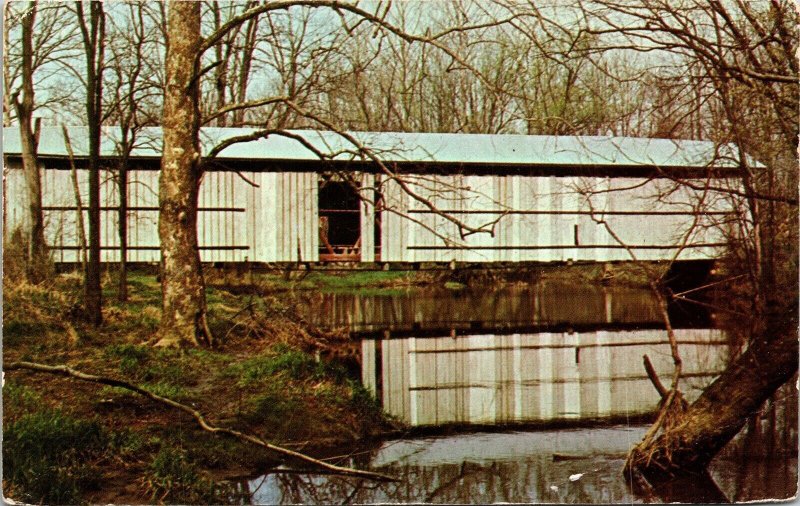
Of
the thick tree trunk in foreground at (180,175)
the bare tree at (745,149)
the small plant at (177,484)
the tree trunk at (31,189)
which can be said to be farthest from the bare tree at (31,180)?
the bare tree at (745,149)

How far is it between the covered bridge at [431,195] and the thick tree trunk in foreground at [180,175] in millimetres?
358

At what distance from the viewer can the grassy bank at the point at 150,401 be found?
5199mm

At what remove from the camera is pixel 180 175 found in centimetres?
741

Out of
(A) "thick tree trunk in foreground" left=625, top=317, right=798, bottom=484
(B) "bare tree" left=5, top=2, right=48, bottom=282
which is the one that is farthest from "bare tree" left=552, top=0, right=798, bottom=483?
(B) "bare tree" left=5, top=2, right=48, bottom=282

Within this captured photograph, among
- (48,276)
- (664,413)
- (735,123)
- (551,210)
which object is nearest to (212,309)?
(48,276)

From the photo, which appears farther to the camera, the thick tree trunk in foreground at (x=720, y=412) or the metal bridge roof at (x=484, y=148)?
the metal bridge roof at (x=484, y=148)

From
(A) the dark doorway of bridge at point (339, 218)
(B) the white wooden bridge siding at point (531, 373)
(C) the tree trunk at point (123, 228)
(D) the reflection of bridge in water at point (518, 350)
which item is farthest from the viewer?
(A) the dark doorway of bridge at point (339, 218)

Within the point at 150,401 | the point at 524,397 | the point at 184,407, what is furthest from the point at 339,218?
the point at 184,407

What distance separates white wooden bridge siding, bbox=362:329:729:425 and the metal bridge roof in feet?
6.90

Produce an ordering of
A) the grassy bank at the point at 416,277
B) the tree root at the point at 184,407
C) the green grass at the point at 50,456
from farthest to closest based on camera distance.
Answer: the grassy bank at the point at 416,277 → the green grass at the point at 50,456 → the tree root at the point at 184,407

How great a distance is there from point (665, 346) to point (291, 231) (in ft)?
18.0

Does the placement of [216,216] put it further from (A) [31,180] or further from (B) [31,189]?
(B) [31,189]

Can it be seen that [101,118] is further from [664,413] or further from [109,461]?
[664,413]

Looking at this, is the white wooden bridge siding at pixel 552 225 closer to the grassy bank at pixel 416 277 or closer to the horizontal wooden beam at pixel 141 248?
the grassy bank at pixel 416 277
